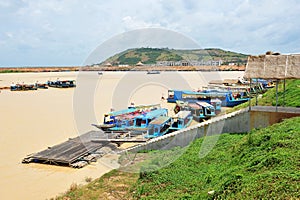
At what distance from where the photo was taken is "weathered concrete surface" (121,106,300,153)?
8.48 m

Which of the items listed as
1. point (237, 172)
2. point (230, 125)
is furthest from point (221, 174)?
point (230, 125)

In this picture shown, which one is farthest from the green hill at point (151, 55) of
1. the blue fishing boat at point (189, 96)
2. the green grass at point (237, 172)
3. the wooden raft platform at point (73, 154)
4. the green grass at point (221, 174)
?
Answer: the blue fishing boat at point (189, 96)

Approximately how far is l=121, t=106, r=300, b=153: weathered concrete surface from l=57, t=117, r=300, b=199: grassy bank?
2.36ft

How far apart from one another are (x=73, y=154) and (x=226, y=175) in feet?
20.0

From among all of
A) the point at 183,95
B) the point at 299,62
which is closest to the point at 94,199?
the point at 299,62

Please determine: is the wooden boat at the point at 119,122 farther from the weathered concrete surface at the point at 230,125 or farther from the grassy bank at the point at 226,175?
the grassy bank at the point at 226,175

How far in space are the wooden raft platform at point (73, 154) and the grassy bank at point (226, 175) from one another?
205 centimetres

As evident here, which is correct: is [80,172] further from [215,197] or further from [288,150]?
[288,150]

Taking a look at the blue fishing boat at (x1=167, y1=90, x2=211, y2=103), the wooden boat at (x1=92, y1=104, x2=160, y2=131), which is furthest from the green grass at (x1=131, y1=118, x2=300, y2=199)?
the blue fishing boat at (x1=167, y1=90, x2=211, y2=103)

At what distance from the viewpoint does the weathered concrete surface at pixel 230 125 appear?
848 centimetres

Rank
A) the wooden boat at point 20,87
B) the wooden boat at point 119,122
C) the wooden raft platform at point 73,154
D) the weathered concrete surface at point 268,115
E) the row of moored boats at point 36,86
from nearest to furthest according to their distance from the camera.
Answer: the weathered concrete surface at point 268,115
the wooden raft platform at point 73,154
the wooden boat at point 119,122
the wooden boat at point 20,87
the row of moored boats at point 36,86

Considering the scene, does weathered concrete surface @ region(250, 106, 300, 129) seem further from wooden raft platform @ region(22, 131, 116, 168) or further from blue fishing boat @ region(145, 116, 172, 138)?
wooden raft platform @ region(22, 131, 116, 168)

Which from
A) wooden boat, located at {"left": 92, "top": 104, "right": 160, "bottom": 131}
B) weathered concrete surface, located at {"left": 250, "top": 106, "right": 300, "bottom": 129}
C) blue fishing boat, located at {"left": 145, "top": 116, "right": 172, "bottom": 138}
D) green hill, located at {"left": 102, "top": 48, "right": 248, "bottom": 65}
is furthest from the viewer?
wooden boat, located at {"left": 92, "top": 104, "right": 160, "bottom": 131}

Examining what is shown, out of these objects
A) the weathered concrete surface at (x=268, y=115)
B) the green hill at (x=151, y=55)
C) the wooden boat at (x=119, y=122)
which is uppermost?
the green hill at (x=151, y=55)
